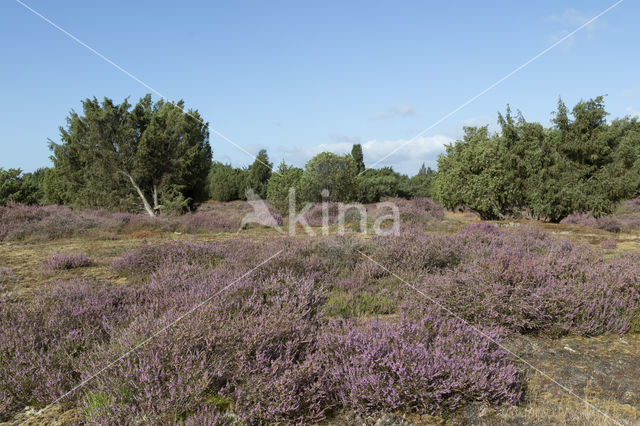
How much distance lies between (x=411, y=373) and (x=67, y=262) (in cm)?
612

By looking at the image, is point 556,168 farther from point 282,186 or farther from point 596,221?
point 282,186

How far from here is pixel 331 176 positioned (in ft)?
79.7

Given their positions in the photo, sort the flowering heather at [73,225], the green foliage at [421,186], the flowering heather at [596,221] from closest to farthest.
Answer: the flowering heather at [73,225], the flowering heather at [596,221], the green foliage at [421,186]

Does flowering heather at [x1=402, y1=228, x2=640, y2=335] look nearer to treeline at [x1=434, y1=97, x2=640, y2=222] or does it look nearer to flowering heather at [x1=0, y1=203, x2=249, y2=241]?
flowering heather at [x1=0, y1=203, x2=249, y2=241]

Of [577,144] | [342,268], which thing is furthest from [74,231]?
[577,144]

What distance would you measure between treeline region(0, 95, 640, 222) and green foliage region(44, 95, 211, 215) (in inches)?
2.2

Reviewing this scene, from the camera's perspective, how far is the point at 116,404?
227 centimetres

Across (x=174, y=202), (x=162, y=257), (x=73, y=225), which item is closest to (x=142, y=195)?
(x=174, y=202)

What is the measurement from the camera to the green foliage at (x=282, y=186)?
64.2ft

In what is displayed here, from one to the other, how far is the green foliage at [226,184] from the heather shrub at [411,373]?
40729mm

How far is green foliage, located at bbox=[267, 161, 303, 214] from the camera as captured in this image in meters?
19.6

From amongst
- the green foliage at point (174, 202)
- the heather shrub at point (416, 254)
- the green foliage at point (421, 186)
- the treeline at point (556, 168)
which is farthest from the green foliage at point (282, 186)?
the green foliage at point (421, 186)

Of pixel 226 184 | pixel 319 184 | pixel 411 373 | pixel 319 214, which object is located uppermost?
pixel 226 184

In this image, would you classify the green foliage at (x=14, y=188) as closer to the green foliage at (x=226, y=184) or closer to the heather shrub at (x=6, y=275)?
the heather shrub at (x=6, y=275)
